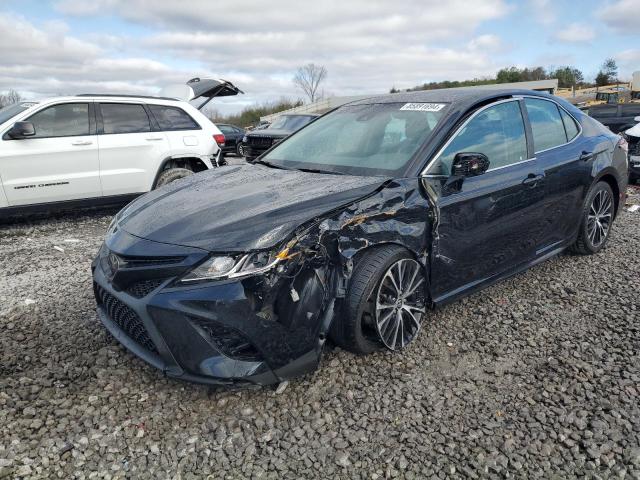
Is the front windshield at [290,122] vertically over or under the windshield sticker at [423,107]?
over

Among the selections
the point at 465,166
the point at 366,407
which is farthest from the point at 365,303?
the point at 465,166

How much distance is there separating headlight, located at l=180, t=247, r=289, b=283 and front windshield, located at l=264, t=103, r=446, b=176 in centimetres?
110

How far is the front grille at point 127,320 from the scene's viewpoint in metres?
2.57

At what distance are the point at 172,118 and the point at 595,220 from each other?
5.55 meters

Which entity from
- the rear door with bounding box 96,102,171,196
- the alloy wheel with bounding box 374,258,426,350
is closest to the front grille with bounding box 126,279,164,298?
the alloy wheel with bounding box 374,258,426,350

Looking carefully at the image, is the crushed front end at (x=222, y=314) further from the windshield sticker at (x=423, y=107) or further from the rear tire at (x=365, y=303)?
the windshield sticker at (x=423, y=107)

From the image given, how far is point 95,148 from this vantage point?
6.43 m

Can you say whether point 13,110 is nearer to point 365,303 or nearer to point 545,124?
point 365,303

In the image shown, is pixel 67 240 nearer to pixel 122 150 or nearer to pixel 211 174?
pixel 122 150

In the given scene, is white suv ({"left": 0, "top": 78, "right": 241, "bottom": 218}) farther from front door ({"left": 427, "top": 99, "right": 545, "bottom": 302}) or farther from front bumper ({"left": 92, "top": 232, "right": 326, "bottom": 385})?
front door ({"left": 427, "top": 99, "right": 545, "bottom": 302})

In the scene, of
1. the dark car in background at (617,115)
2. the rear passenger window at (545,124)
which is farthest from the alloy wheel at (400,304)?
the dark car in background at (617,115)

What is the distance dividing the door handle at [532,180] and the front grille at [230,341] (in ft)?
7.84

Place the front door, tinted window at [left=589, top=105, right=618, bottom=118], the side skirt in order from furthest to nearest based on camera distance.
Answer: tinted window at [left=589, top=105, right=618, bottom=118] < the side skirt < the front door

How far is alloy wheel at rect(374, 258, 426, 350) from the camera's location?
2910 mm
